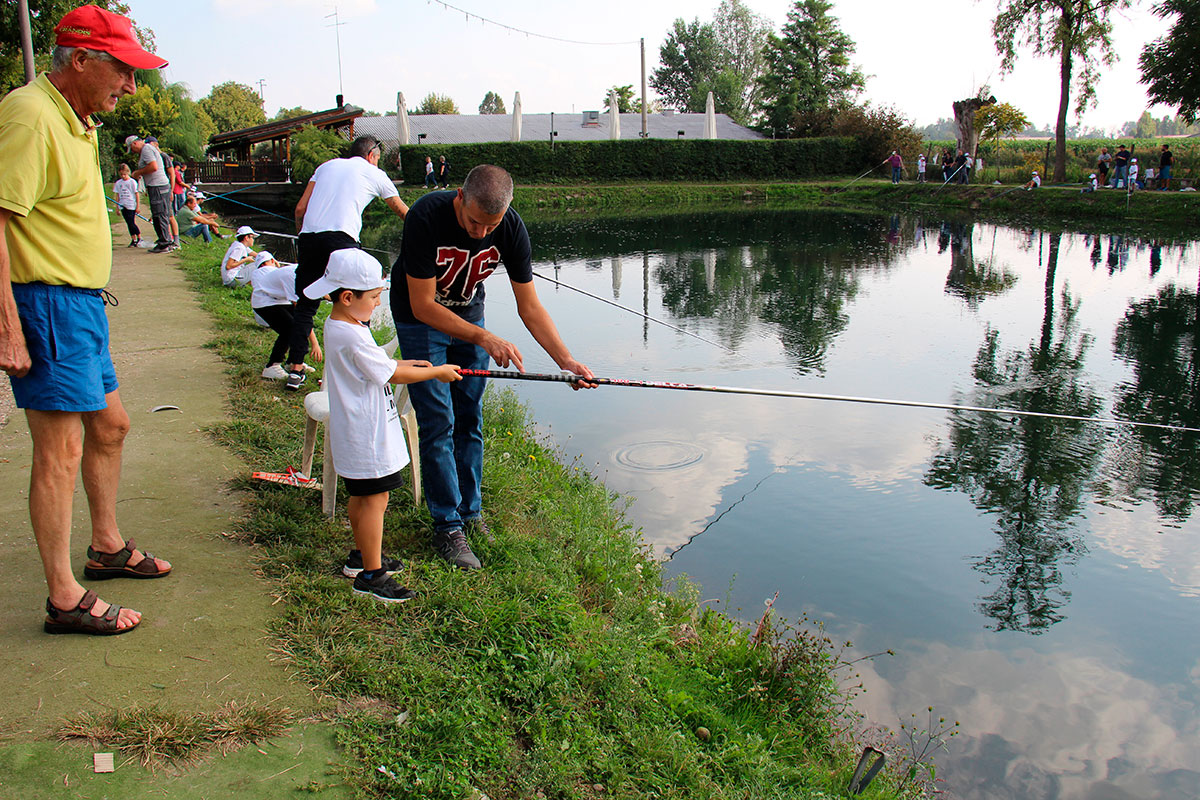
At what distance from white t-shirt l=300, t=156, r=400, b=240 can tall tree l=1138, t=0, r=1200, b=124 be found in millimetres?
32142

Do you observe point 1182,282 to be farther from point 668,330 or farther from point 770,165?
point 770,165

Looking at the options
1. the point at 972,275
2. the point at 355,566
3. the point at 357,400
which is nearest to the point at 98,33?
the point at 357,400

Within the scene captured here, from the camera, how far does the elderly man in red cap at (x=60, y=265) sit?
2688mm

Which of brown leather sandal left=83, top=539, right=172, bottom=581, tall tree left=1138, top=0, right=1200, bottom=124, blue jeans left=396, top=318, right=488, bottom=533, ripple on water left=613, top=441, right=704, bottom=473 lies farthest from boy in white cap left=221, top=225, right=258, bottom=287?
tall tree left=1138, top=0, right=1200, bottom=124

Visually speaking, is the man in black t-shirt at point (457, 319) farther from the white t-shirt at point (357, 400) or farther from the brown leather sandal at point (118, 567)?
the brown leather sandal at point (118, 567)

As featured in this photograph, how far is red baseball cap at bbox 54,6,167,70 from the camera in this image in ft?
9.23

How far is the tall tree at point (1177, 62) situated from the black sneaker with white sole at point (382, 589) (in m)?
34.1

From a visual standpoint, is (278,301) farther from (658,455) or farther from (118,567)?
(118,567)

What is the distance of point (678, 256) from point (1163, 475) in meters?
12.5

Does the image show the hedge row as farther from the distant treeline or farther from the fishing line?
the distant treeline

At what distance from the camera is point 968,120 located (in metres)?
35.1

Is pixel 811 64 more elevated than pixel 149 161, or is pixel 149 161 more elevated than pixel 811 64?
pixel 811 64

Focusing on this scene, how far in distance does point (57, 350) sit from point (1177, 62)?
35504 mm

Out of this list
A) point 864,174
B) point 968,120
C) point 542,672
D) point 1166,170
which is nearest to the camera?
point 542,672
